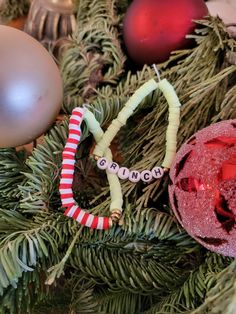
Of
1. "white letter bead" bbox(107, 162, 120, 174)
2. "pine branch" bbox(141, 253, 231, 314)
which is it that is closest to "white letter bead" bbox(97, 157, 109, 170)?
"white letter bead" bbox(107, 162, 120, 174)

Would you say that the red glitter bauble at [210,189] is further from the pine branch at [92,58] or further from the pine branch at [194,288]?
the pine branch at [92,58]

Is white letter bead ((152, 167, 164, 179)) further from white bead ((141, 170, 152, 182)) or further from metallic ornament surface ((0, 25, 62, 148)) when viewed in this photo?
metallic ornament surface ((0, 25, 62, 148))

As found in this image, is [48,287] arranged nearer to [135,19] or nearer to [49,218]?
[49,218]

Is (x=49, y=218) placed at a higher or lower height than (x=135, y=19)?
lower

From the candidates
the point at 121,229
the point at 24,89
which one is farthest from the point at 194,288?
the point at 24,89

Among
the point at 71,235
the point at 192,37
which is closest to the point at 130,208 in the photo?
the point at 71,235

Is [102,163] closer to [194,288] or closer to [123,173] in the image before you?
[123,173]
